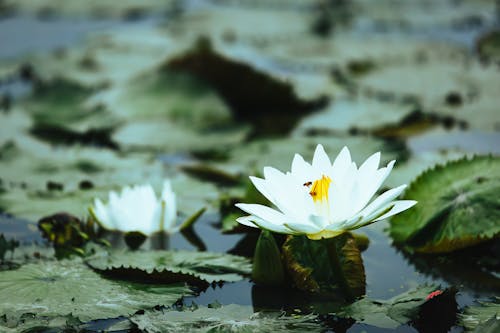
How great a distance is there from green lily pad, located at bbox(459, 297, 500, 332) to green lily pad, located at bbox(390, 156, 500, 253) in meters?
0.30

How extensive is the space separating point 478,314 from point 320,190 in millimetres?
459

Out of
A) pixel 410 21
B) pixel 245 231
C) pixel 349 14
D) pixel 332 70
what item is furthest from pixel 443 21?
pixel 245 231

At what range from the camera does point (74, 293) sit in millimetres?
1729

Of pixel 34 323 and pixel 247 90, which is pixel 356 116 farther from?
pixel 34 323

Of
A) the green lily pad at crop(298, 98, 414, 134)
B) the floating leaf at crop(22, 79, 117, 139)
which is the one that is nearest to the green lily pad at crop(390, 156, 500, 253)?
the green lily pad at crop(298, 98, 414, 134)

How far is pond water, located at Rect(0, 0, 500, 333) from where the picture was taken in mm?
→ 2027

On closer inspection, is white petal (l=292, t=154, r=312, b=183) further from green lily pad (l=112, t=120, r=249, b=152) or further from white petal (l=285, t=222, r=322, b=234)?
green lily pad (l=112, t=120, r=249, b=152)

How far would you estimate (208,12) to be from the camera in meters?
5.72

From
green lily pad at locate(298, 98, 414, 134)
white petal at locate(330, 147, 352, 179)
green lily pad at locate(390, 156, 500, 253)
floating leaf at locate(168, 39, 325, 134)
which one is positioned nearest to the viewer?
white petal at locate(330, 147, 352, 179)

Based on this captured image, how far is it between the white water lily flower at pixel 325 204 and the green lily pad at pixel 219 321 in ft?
0.67

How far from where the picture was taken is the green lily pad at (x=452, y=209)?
1966 mm

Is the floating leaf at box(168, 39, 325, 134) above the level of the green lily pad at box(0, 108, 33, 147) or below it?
above

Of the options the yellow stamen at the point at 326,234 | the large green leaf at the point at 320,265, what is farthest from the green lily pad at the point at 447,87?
the yellow stamen at the point at 326,234

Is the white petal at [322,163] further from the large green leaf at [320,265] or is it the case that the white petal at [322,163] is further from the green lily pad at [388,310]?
the green lily pad at [388,310]
